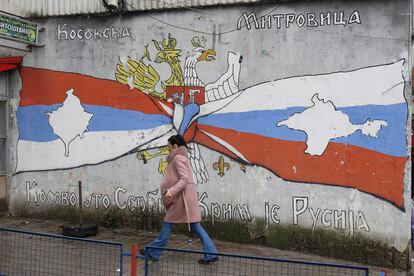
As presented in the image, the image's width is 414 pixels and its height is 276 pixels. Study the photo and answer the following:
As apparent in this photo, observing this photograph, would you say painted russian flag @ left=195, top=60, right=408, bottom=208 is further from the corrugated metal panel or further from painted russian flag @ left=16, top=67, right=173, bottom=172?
the corrugated metal panel

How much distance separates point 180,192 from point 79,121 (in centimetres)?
325

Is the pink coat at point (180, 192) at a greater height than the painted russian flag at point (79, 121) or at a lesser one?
lesser

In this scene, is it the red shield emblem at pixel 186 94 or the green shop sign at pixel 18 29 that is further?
the green shop sign at pixel 18 29

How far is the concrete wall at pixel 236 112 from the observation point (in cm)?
705

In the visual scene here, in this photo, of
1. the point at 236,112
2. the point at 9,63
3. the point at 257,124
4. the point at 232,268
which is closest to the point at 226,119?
the point at 236,112

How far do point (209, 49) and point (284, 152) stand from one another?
204 centimetres

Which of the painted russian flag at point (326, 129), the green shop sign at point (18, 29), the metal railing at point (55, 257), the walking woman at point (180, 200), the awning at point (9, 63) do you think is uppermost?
the green shop sign at point (18, 29)

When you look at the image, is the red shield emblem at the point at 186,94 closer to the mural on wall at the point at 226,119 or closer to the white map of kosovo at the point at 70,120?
the mural on wall at the point at 226,119

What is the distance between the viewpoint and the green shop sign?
8.55m

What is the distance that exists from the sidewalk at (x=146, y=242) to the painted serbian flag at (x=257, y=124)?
1.03m

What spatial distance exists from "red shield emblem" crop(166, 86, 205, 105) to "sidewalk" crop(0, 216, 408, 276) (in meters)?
2.23


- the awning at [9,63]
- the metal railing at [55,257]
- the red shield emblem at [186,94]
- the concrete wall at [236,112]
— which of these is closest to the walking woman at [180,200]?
the metal railing at [55,257]

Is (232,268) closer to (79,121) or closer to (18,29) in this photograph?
(79,121)

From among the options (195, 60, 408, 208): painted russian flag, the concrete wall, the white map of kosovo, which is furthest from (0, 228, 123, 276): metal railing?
(195, 60, 408, 208): painted russian flag
